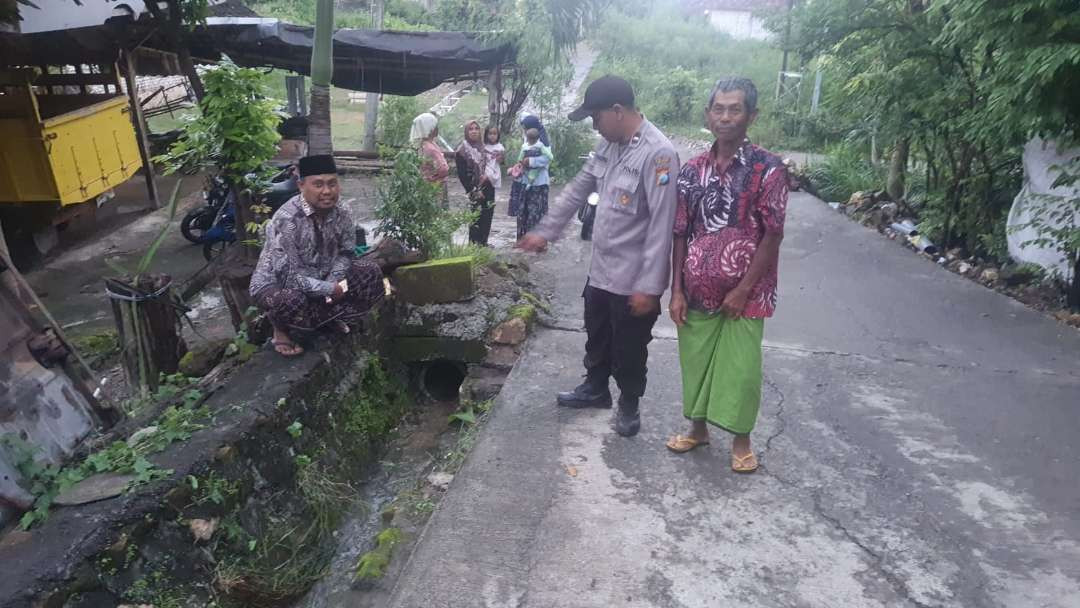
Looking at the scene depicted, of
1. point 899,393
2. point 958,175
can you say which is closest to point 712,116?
point 899,393

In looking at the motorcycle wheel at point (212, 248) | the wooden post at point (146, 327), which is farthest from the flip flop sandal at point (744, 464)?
the motorcycle wheel at point (212, 248)

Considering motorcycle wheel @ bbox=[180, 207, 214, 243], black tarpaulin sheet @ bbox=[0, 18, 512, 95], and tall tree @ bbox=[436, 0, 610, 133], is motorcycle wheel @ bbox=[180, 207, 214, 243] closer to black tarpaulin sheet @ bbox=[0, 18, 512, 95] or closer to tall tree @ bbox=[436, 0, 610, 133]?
black tarpaulin sheet @ bbox=[0, 18, 512, 95]

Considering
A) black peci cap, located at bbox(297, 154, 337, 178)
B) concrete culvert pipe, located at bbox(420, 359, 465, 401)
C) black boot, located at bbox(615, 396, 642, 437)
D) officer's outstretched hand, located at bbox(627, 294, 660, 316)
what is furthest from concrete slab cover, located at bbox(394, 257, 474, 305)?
officer's outstretched hand, located at bbox(627, 294, 660, 316)

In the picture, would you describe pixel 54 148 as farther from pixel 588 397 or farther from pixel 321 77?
pixel 588 397

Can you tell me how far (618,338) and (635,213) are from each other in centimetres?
61

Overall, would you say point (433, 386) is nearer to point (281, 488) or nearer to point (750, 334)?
point (281, 488)

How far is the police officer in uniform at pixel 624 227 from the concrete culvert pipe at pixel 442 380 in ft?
6.27

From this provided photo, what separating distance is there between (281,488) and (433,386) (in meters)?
1.86

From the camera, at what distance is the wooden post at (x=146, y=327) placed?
4266 mm

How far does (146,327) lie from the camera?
4398 mm

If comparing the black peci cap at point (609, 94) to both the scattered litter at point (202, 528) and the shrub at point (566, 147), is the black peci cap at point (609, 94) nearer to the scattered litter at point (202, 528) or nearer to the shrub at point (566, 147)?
the scattered litter at point (202, 528)

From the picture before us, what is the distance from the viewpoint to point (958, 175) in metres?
7.87

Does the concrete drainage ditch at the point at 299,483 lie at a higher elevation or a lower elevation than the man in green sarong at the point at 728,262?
lower

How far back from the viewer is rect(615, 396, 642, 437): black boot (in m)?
3.77
